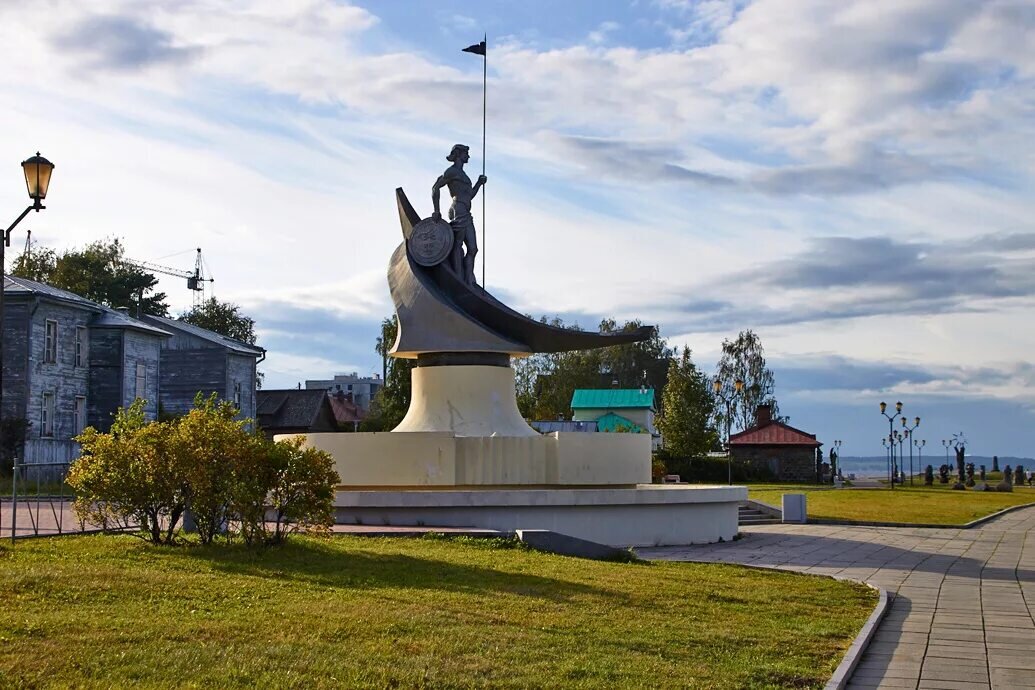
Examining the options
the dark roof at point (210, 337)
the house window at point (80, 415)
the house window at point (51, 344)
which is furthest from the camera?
the dark roof at point (210, 337)

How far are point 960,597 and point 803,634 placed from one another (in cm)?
428

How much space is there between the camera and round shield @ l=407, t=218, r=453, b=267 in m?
22.3

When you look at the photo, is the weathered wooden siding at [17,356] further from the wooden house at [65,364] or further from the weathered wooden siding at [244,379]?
the weathered wooden siding at [244,379]

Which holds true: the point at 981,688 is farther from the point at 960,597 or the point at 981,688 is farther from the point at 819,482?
the point at 819,482

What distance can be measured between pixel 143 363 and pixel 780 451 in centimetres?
3465

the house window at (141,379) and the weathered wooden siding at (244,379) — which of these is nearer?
the house window at (141,379)

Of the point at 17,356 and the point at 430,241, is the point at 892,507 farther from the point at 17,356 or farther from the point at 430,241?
the point at 17,356

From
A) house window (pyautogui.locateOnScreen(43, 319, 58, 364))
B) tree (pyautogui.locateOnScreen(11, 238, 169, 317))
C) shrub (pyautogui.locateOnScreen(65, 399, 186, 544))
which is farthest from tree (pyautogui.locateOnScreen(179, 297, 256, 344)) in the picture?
shrub (pyautogui.locateOnScreen(65, 399, 186, 544))

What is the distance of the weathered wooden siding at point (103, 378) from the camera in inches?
1551

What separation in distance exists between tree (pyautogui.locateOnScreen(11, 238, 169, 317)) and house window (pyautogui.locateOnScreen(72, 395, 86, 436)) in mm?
19918

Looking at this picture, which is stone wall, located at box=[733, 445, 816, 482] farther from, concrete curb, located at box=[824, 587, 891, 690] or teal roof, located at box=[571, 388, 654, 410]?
concrete curb, located at box=[824, 587, 891, 690]

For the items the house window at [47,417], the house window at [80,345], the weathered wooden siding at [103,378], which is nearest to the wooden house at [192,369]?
the weathered wooden siding at [103,378]

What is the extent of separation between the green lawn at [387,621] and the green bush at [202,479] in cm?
40

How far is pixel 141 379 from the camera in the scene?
41.1 meters
